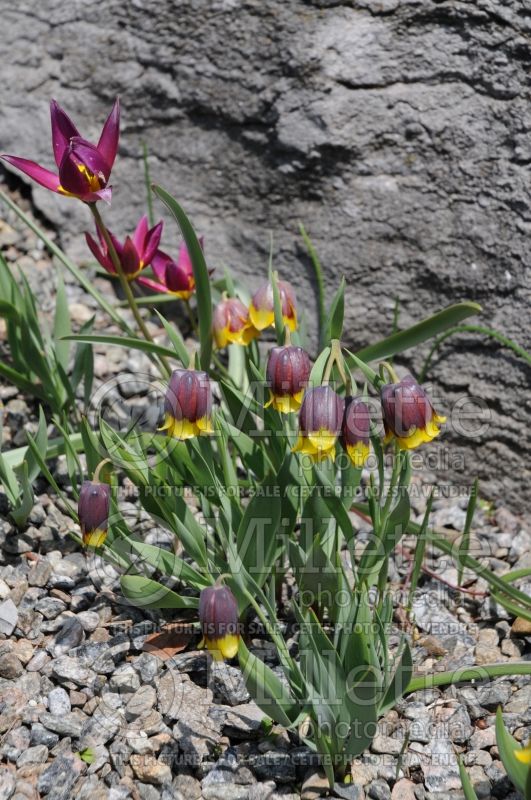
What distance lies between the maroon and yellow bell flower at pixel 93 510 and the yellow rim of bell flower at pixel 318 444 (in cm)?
45

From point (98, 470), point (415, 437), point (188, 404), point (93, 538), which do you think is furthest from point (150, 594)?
point (415, 437)

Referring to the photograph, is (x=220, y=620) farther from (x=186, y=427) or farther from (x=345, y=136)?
(x=345, y=136)

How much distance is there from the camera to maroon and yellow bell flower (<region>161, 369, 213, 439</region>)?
172 cm

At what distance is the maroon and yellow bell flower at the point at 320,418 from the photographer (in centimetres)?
157

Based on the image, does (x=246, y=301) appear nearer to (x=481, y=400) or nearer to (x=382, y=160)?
(x=382, y=160)

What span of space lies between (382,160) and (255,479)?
1075mm

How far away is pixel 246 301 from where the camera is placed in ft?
8.72

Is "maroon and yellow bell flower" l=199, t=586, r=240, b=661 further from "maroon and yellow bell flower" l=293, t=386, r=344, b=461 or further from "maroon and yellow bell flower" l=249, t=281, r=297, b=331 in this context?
"maroon and yellow bell flower" l=249, t=281, r=297, b=331

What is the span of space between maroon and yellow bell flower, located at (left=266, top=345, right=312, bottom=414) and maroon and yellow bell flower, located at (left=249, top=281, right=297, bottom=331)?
336mm

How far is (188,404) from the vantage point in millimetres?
1719

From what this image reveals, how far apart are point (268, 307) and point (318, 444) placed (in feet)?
1.85

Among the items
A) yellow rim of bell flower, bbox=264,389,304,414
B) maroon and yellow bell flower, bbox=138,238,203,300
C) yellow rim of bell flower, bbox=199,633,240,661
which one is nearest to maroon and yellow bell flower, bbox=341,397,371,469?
yellow rim of bell flower, bbox=264,389,304,414

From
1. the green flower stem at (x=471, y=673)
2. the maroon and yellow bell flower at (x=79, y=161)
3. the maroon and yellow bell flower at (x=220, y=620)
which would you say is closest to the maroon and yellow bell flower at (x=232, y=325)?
the maroon and yellow bell flower at (x=79, y=161)

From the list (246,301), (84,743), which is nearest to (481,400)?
(246,301)
